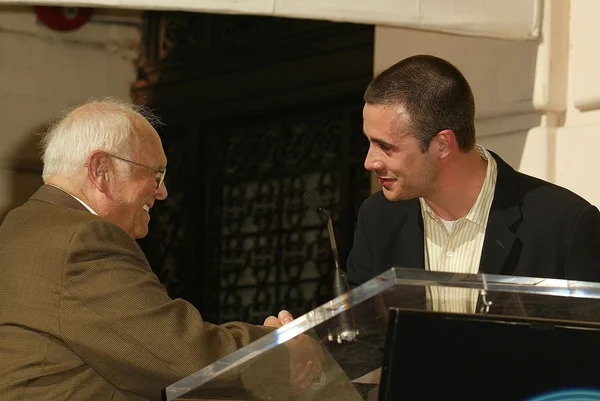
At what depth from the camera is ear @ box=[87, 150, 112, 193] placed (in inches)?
105

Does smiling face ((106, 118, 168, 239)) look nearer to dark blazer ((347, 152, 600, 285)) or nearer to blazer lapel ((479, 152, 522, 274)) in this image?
dark blazer ((347, 152, 600, 285))

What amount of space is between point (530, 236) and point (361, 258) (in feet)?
1.65

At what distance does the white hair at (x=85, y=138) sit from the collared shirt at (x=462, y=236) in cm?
79

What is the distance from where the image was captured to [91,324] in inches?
90.4

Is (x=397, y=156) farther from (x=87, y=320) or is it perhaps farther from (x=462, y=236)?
(x=87, y=320)

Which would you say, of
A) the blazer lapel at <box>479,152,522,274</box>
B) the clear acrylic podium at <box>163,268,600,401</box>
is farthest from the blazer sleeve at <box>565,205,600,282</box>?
the clear acrylic podium at <box>163,268,600,401</box>

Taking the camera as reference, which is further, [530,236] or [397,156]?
[397,156]

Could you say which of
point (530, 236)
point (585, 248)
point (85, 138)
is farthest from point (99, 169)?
point (585, 248)

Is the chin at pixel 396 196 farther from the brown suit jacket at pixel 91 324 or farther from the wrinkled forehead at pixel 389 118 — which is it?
the brown suit jacket at pixel 91 324

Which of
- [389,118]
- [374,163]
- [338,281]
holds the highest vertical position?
[389,118]

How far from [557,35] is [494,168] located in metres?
1.00

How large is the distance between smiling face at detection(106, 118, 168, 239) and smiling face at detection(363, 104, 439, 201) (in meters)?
0.58

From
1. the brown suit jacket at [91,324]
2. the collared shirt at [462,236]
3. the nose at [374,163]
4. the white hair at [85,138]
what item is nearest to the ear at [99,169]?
the white hair at [85,138]

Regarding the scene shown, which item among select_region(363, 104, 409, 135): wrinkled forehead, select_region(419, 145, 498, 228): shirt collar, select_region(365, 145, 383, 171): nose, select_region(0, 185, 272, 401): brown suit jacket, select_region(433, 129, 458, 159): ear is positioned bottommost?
select_region(0, 185, 272, 401): brown suit jacket
